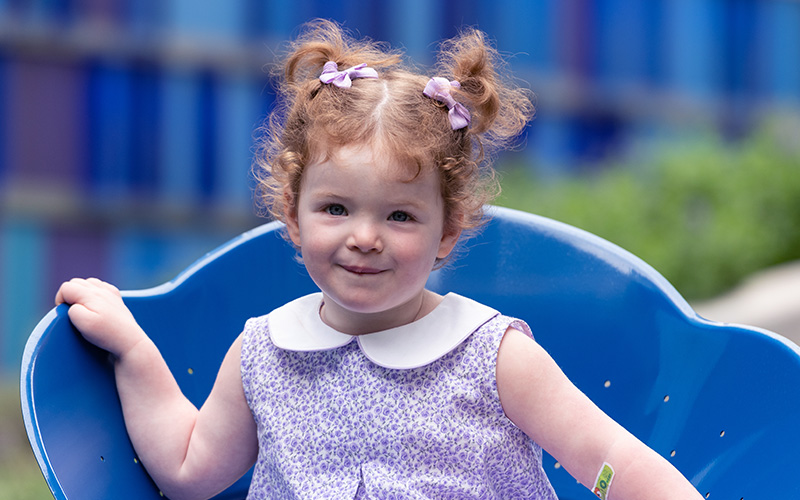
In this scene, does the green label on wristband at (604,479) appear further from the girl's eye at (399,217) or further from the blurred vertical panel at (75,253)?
the blurred vertical panel at (75,253)

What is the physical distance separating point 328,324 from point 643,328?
482 mm

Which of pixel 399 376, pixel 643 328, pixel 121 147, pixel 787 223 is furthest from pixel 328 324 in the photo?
pixel 787 223

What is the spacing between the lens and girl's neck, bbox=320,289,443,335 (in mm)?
1158

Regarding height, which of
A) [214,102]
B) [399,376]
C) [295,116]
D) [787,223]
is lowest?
[787,223]

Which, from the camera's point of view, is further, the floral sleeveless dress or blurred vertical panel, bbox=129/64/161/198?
blurred vertical panel, bbox=129/64/161/198

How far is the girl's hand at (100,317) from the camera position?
1.18 m

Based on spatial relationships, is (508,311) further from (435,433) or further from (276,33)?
(276,33)

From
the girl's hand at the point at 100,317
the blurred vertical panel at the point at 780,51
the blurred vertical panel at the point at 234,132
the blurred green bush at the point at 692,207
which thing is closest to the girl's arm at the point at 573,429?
the girl's hand at the point at 100,317

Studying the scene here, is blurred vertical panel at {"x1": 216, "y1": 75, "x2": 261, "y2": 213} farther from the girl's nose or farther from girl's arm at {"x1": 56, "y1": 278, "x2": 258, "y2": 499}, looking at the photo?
the girl's nose

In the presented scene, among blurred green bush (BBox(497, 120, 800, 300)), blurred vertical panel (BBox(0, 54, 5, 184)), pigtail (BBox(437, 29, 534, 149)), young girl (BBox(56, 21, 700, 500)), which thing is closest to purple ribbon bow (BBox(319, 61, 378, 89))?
young girl (BBox(56, 21, 700, 500))

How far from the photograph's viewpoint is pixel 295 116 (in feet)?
3.87

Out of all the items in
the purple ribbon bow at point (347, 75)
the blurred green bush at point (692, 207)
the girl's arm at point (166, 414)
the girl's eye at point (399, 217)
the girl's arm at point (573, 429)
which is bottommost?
the blurred green bush at point (692, 207)

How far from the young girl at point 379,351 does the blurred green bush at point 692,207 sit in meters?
1.87

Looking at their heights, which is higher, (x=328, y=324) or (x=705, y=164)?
(x=328, y=324)
